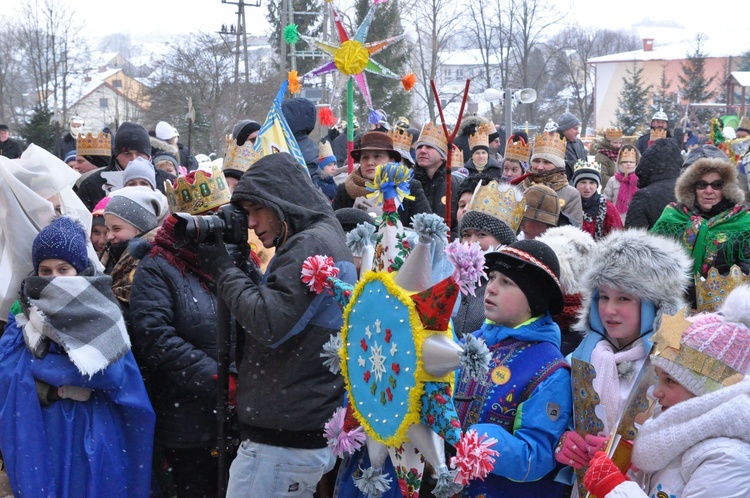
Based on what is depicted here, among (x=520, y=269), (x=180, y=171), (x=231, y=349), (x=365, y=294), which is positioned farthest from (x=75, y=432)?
(x=180, y=171)

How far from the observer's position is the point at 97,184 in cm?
751

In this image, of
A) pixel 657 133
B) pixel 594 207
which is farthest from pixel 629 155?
pixel 594 207

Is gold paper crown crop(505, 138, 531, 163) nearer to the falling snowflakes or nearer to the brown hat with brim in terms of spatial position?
the brown hat with brim

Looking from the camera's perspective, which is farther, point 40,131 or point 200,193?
point 40,131

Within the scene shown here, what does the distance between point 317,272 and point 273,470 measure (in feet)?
2.80

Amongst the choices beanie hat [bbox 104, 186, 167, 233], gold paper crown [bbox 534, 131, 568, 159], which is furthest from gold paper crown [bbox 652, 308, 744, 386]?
gold paper crown [bbox 534, 131, 568, 159]

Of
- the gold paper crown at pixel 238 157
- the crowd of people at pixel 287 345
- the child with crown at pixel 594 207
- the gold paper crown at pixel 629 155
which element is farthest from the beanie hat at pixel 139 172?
the gold paper crown at pixel 629 155

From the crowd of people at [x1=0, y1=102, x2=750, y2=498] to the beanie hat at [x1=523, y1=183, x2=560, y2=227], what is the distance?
0.02 metres

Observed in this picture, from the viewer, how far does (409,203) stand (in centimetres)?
640

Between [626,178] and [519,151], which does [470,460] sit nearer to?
[519,151]

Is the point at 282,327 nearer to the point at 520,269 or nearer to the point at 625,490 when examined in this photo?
the point at 520,269

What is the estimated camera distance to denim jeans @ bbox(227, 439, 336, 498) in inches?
131

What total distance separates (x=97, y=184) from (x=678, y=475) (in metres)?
5.97

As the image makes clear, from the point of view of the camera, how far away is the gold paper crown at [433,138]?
24.8 ft
